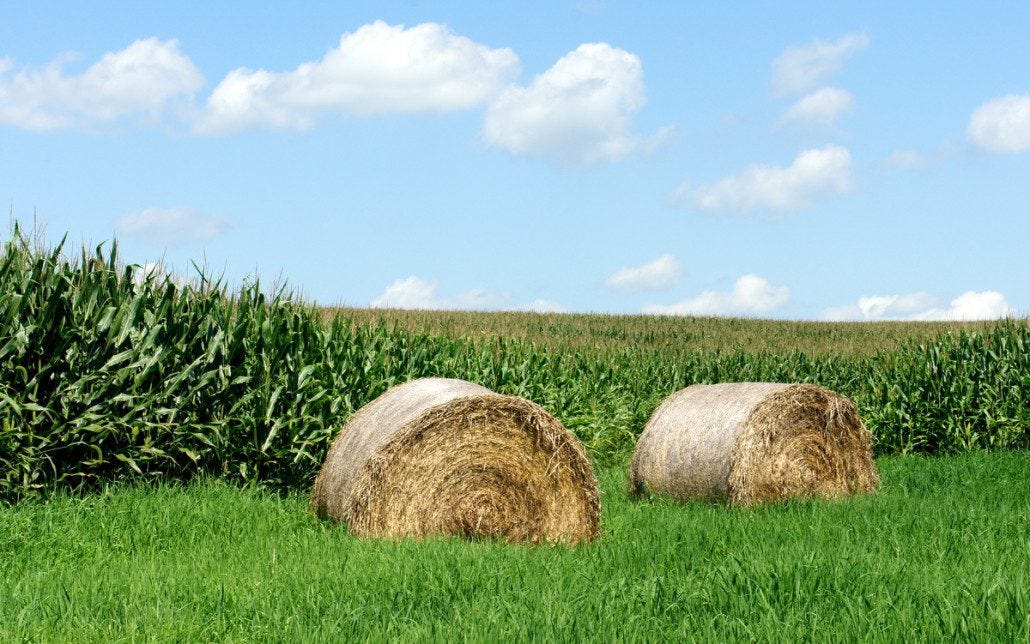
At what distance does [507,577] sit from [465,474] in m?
2.21

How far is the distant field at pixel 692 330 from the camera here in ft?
84.7

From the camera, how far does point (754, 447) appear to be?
10477 millimetres

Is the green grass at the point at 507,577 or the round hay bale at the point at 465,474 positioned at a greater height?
the round hay bale at the point at 465,474

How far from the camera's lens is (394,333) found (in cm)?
1482

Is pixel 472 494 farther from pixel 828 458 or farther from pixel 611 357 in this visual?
pixel 611 357

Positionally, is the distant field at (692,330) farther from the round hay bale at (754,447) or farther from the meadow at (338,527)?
the round hay bale at (754,447)

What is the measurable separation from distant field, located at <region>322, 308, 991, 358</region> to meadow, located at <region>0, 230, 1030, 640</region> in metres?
6.87

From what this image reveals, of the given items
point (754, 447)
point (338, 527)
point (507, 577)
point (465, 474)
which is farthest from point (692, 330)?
point (507, 577)

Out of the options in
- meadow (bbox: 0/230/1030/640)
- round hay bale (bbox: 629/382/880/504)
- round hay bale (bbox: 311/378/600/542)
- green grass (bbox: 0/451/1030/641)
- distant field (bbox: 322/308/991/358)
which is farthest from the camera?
distant field (bbox: 322/308/991/358)

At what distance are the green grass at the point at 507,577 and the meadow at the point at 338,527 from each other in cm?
3

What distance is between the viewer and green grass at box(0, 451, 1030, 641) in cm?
523

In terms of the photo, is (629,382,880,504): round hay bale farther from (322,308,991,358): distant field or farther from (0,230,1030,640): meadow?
(322,308,991,358): distant field

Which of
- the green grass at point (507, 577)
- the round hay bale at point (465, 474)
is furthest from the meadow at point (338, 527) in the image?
the round hay bale at point (465, 474)

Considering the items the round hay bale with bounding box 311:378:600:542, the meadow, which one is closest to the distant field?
the meadow
